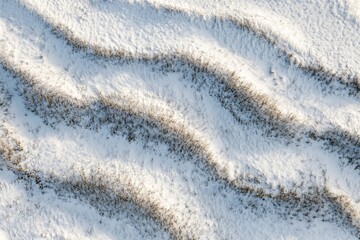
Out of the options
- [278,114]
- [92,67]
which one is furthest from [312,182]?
[92,67]

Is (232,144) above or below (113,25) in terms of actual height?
below

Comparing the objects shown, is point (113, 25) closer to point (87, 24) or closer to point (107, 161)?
point (87, 24)

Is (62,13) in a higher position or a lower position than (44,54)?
higher

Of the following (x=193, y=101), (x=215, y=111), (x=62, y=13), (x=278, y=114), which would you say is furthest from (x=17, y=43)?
(x=278, y=114)

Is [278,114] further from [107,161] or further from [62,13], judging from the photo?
[62,13]

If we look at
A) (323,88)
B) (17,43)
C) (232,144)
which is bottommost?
(17,43)

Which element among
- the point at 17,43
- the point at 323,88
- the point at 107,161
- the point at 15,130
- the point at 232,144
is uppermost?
the point at 323,88
